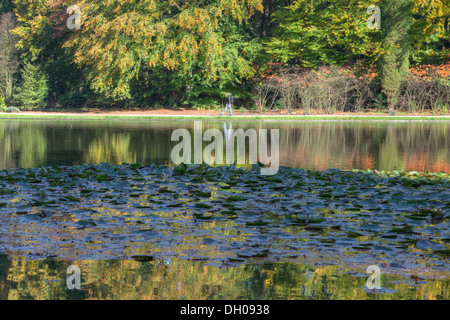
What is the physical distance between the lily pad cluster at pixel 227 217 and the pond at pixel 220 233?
0.06ft

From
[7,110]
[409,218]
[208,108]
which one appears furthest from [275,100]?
[409,218]

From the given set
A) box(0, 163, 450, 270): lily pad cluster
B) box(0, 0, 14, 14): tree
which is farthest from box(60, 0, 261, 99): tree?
box(0, 163, 450, 270): lily pad cluster

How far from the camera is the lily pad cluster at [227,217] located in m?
5.62

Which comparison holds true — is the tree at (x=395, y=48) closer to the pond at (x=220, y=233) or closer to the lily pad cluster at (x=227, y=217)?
the pond at (x=220, y=233)

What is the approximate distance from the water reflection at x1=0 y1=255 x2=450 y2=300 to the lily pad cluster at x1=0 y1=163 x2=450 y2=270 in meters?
0.25

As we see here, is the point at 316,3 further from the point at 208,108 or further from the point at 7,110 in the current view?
the point at 7,110

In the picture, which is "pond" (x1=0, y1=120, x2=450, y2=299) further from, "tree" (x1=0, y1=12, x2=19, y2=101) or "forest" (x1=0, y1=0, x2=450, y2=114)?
"tree" (x1=0, y1=12, x2=19, y2=101)

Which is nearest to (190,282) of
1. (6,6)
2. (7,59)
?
(7,59)

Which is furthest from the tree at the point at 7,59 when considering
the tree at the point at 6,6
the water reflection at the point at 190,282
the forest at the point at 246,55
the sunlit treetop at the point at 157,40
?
the water reflection at the point at 190,282

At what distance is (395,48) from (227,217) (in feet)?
→ 107

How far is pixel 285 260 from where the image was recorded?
17.6ft

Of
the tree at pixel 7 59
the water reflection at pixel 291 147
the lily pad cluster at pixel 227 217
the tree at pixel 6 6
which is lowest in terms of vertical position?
the water reflection at pixel 291 147

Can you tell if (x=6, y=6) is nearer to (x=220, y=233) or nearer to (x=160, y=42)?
(x=160, y=42)
